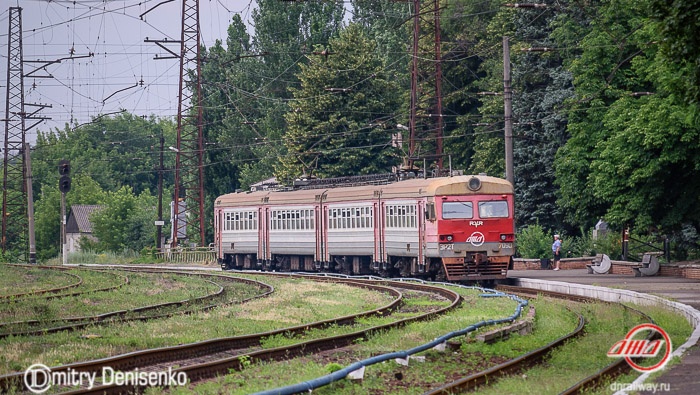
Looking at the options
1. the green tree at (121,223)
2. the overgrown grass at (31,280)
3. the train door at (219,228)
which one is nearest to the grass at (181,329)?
the overgrown grass at (31,280)

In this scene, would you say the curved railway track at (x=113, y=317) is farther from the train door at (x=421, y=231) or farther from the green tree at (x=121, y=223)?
the green tree at (x=121, y=223)

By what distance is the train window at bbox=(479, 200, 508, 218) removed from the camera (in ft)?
110

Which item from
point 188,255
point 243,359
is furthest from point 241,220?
point 243,359

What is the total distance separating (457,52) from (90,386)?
56.1m

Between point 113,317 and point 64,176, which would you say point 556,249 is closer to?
point 64,176

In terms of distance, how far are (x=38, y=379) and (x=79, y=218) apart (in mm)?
108279

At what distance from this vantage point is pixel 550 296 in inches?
1142

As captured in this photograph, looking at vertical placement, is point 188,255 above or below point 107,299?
above

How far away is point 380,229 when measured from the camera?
37.9m

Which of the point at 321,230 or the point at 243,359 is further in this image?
the point at 321,230

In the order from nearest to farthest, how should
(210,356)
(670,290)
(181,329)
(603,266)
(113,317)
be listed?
(210,356) → (181,329) → (113,317) → (670,290) → (603,266)

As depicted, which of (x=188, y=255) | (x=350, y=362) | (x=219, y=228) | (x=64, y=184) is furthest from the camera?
(x=188, y=255)

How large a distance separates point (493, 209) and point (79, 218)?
90494 millimetres

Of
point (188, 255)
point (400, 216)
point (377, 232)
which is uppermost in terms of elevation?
point (400, 216)
